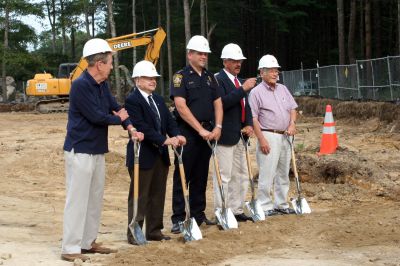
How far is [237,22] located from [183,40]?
5.30m

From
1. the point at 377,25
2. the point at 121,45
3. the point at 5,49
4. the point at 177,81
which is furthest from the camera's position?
Result: the point at 5,49

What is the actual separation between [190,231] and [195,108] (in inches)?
60.1

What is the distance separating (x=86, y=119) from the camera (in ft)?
24.2

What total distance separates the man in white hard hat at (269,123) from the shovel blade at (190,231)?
1.72 meters

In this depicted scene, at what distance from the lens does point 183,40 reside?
205 ft

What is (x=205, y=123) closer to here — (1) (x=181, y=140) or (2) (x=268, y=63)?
(1) (x=181, y=140)

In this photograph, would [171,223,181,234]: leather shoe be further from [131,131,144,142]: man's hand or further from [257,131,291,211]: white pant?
[131,131,144,142]: man's hand

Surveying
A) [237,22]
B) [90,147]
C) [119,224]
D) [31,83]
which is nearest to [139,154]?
[90,147]

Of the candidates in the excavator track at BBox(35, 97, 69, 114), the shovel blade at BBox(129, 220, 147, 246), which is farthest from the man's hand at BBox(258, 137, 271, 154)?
the excavator track at BBox(35, 97, 69, 114)

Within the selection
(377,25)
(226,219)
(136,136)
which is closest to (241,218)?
(226,219)

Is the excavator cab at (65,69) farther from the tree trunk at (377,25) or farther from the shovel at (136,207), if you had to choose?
the shovel at (136,207)

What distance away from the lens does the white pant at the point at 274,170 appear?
31.2ft

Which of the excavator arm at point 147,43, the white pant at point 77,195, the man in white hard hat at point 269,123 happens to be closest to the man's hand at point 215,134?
the man in white hard hat at point 269,123

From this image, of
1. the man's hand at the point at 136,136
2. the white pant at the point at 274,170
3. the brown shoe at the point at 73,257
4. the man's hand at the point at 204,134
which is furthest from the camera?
the white pant at the point at 274,170
